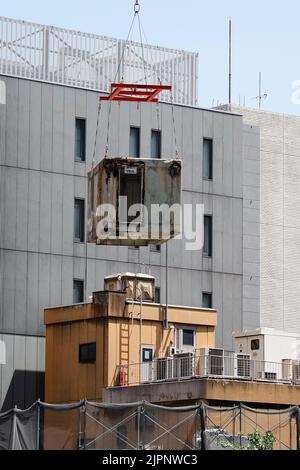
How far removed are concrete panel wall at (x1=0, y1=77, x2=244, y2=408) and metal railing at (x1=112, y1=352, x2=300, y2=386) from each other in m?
A: 8.29

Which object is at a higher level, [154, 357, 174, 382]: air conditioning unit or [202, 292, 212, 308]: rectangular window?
[202, 292, 212, 308]: rectangular window

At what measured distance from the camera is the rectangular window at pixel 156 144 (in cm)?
7644

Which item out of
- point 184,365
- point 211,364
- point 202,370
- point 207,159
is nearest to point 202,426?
point 202,370

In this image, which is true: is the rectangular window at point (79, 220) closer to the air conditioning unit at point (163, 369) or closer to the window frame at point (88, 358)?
the window frame at point (88, 358)

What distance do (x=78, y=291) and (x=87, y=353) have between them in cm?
684

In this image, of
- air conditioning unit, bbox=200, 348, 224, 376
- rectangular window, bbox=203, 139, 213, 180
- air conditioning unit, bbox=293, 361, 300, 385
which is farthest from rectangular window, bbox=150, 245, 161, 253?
air conditioning unit, bbox=200, 348, 224, 376

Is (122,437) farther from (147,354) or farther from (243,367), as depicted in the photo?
(147,354)

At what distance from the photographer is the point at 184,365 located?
201 feet

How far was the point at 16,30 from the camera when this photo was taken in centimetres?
7288

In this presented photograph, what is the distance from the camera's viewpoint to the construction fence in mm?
41938

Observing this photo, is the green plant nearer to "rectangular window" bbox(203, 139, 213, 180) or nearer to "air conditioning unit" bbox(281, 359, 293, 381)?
"air conditioning unit" bbox(281, 359, 293, 381)

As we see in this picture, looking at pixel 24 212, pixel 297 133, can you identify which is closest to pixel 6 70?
pixel 24 212

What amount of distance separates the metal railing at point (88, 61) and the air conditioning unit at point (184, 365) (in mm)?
18093

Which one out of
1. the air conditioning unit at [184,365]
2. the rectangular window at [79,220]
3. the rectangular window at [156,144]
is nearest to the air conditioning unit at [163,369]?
the air conditioning unit at [184,365]
